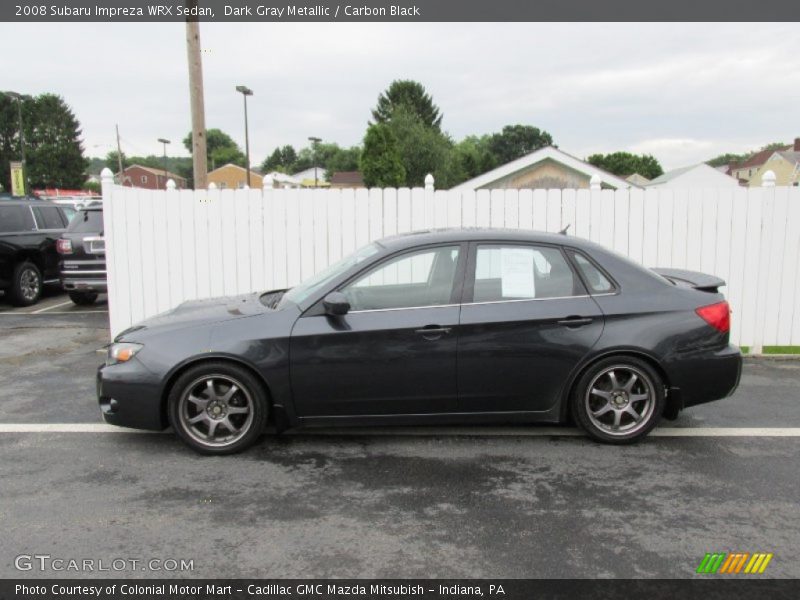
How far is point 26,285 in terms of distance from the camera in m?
11.7

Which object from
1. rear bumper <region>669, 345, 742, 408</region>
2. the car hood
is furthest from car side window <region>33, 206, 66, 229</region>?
rear bumper <region>669, 345, 742, 408</region>

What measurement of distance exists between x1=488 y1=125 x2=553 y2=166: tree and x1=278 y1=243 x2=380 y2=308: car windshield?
11650 cm

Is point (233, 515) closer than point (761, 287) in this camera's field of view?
Yes

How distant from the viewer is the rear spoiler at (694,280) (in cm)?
483

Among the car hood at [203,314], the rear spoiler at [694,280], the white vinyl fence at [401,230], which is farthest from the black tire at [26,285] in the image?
the rear spoiler at [694,280]

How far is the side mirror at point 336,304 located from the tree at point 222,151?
122m

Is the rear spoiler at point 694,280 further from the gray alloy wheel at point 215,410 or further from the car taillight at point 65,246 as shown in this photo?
the car taillight at point 65,246

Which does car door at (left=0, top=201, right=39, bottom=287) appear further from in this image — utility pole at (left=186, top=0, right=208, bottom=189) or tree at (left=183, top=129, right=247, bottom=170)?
tree at (left=183, top=129, right=247, bottom=170)

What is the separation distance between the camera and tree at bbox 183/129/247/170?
13100 centimetres

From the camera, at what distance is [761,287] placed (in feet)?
24.7

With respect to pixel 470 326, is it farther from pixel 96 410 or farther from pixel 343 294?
pixel 96 410

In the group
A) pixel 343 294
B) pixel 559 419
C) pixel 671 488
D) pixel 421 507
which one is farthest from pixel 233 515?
pixel 671 488

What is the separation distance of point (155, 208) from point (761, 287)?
726cm

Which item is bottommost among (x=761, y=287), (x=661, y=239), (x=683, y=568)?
(x=683, y=568)
